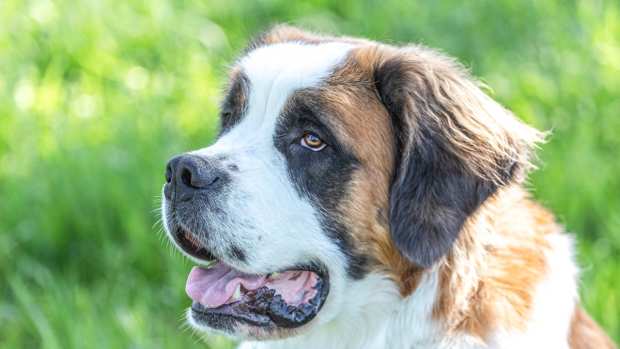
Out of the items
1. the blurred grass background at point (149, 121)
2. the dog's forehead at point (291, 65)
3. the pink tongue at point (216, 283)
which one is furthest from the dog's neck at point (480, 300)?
the blurred grass background at point (149, 121)

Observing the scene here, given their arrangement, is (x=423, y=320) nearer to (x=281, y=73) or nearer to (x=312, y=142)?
(x=312, y=142)

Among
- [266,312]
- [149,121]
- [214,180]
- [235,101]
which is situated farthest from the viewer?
[149,121]

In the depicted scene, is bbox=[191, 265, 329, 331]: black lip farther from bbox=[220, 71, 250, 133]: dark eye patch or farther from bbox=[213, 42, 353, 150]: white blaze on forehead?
bbox=[220, 71, 250, 133]: dark eye patch

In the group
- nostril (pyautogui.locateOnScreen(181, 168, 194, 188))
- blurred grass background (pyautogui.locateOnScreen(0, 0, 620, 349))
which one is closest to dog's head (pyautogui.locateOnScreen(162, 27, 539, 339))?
nostril (pyautogui.locateOnScreen(181, 168, 194, 188))

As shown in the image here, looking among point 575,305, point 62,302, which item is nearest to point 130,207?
point 62,302

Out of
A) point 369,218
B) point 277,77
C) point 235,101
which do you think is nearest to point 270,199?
point 369,218

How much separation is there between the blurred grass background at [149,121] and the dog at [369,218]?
1.15 metres

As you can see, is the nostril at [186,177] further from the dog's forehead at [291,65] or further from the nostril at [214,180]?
the dog's forehead at [291,65]

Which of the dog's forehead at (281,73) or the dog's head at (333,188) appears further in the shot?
the dog's forehead at (281,73)

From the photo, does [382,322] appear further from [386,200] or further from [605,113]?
[605,113]

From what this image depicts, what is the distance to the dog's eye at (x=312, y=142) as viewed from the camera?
373 centimetres

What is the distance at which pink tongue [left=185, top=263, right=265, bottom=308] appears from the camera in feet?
12.4

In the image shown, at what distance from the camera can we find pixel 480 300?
3.68 meters

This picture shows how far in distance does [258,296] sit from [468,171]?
2.63 feet
